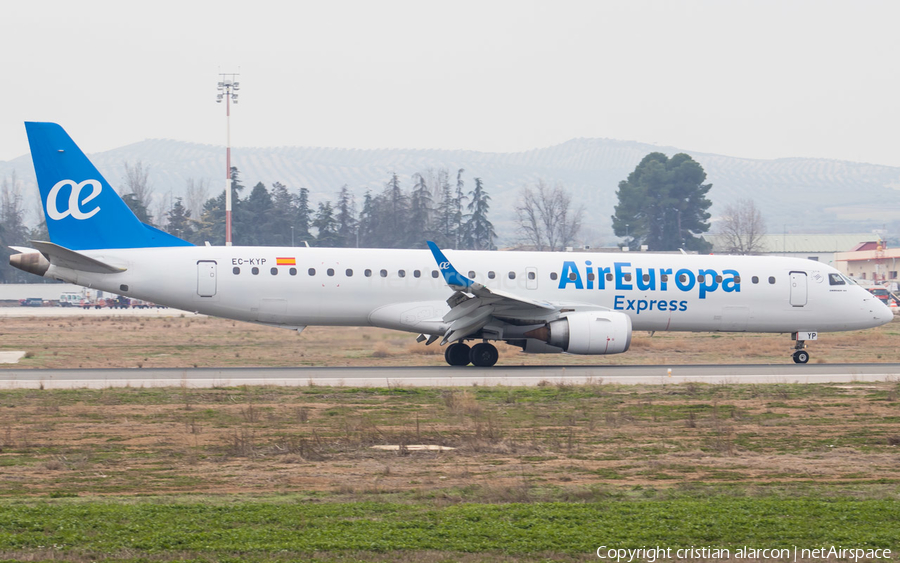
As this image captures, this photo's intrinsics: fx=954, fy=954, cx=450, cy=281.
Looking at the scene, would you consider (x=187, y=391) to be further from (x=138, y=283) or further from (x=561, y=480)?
(x=561, y=480)

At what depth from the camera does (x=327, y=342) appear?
29.4m

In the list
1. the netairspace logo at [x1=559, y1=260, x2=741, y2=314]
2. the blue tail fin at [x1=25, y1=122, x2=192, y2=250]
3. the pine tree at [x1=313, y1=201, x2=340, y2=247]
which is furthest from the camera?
the pine tree at [x1=313, y1=201, x2=340, y2=247]

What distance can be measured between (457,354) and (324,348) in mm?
5871

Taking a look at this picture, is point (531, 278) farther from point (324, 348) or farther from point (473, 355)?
point (324, 348)

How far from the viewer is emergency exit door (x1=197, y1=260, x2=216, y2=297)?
79.0 ft

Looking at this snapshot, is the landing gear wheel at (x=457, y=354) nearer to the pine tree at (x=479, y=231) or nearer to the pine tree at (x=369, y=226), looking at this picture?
the pine tree at (x=369, y=226)

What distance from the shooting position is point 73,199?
23.9 meters

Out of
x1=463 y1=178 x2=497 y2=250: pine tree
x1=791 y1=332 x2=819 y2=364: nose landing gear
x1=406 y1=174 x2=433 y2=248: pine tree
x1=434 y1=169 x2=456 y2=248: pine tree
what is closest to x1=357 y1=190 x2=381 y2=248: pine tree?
x1=406 y1=174 x2=433 y2=248: pine tree

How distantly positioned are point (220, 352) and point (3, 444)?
18.0m

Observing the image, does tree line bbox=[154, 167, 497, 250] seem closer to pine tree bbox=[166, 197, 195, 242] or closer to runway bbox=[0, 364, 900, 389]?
pine tree bbox=[166, 197, 195, 242]

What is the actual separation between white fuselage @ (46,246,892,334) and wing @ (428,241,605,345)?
55 centimetres

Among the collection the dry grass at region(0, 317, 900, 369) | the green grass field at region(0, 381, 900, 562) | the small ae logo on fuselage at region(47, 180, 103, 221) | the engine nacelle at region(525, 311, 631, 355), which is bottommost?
the dry grass at region(0, 317, 900, 369)

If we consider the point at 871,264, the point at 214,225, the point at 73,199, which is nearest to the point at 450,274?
the point at 73,199

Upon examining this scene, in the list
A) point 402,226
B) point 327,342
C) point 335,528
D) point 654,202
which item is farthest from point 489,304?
point 654,202
